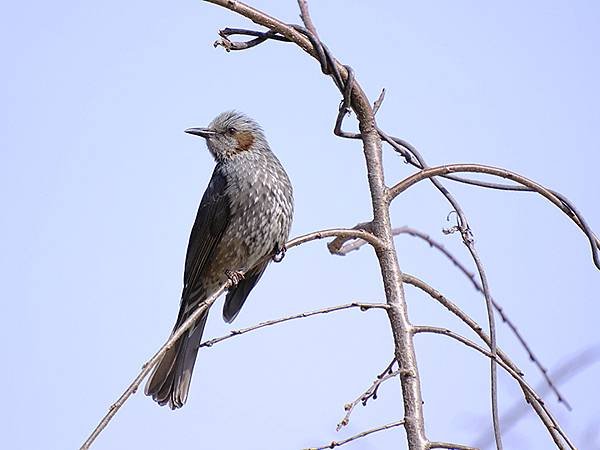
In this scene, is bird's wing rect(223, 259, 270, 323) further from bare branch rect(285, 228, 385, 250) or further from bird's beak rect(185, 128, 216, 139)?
bare branch rect(285, 228, 385, 250)

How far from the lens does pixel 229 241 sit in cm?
512

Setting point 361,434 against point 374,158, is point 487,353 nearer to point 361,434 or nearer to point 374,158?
point 361,434

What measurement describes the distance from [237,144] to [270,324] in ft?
11.5

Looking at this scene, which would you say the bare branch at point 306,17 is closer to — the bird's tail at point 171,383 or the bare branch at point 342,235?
the bare branch at point 342,235

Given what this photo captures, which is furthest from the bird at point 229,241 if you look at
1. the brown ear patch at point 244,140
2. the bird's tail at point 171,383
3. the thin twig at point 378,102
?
the thin twig at point 378,102

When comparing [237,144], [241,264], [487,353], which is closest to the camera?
[487,353]

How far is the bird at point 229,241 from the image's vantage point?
493 centimetres

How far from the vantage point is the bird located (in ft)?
16.2

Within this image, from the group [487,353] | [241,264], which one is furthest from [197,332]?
[487,353]

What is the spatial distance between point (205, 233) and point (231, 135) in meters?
0.88

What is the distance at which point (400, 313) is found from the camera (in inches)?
96.4

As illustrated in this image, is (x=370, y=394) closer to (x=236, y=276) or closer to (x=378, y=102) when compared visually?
(x=378, y=102)

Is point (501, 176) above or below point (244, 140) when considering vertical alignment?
below

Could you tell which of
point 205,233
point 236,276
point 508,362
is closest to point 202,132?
point 205,233
